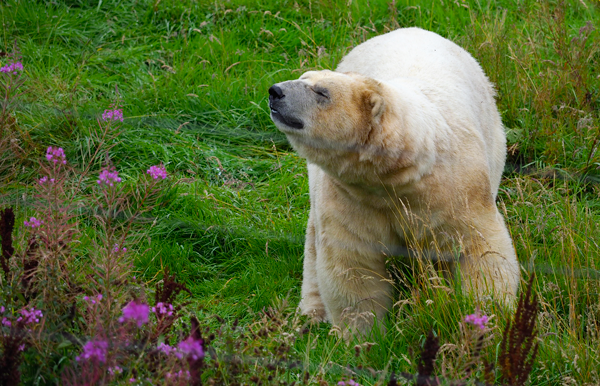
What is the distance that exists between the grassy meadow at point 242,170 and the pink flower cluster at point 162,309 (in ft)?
0.33

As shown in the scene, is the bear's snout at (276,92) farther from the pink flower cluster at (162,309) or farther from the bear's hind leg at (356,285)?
the pink flower cluster at (162,309)

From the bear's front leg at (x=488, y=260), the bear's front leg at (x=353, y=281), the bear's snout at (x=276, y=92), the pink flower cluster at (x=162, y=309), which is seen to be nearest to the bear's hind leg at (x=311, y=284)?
the bear's front leg at (x=353, y=281)

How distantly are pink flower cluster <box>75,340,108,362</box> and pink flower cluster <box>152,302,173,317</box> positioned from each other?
1.13ft

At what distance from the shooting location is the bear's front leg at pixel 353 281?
12.9 ft

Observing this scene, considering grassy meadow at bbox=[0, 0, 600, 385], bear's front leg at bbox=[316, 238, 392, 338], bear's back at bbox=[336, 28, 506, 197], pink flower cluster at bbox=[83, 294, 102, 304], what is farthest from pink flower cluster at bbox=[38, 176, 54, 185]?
bear's back at bbox=[336, 28, 506, 197]

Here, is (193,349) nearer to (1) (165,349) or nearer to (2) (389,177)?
(1) (165,349)

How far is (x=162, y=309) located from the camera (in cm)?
272

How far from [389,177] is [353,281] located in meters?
0.75

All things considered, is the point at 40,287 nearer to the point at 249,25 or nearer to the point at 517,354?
the point at 517,354

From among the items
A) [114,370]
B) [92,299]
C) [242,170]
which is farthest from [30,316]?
[242,170]

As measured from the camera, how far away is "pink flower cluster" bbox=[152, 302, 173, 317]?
106 inches

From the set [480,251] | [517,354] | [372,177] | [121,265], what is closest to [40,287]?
[121,265]

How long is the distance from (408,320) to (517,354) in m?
1.31

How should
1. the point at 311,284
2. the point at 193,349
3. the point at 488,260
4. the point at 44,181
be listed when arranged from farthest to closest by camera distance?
the point at 311,284 → the point at 488,260 → the point at 44,181 → the point at 193,349
